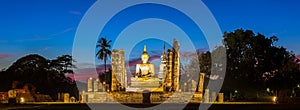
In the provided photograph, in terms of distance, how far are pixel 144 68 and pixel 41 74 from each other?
984cm

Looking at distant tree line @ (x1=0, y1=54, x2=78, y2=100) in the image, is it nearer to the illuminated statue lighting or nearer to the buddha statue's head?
the illuminated statue lighting

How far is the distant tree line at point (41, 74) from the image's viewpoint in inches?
1641

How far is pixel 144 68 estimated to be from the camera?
43000mm

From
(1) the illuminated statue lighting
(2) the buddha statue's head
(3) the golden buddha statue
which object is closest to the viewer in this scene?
(1) the illuminated statue lighting

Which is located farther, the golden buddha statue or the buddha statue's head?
the buddha statue's head

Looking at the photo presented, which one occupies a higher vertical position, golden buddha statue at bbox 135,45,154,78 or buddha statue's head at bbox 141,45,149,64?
buddha statue's head at bbox 141,45,149,64

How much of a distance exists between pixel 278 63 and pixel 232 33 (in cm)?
520

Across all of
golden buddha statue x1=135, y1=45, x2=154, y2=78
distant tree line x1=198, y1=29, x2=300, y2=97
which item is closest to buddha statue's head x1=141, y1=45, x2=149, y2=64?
golden buddha statue x1=135, y1=45, x2=154, y2=78

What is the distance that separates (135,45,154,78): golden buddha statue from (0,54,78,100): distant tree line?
622 centimetres

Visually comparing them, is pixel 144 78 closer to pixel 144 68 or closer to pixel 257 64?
pixel 144 68

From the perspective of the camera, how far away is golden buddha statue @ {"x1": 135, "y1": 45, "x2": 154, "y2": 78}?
4231cm

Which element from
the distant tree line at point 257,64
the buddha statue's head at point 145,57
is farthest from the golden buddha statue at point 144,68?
the distant tree line at point 257,64

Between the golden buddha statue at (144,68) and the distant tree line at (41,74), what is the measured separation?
6.22 metres

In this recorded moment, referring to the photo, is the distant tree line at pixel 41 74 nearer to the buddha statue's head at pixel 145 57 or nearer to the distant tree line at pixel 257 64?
the buddha statue's head at pixel 145 57
